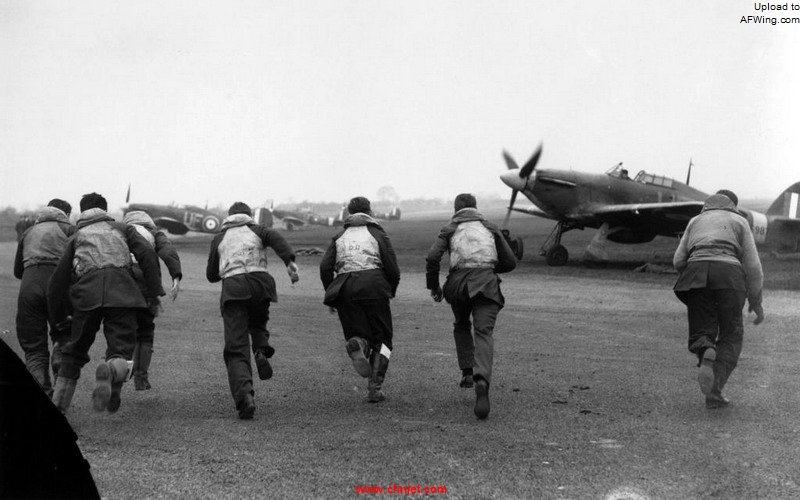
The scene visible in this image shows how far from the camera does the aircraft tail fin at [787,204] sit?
22.9 m

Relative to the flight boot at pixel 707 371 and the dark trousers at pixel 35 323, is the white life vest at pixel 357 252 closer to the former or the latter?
the dark trousers at pixel 35 323

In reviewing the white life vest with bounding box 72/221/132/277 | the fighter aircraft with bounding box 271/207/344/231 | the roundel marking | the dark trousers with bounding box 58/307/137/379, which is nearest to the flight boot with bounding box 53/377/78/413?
the dark trousers with bounding box 58/307/137/379

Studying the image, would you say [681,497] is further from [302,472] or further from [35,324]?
[35,324]

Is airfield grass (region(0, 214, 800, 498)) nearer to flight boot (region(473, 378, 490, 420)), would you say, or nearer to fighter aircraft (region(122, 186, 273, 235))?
flight boot (region(473, 378, 490, 420))

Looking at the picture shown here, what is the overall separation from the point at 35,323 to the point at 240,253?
193cm

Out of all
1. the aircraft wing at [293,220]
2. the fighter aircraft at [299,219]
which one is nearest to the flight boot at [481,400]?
the fighter aircraft at [299,219]

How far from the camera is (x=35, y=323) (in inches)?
252

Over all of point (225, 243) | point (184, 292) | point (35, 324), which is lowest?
point (184, 292)

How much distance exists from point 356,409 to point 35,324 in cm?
287

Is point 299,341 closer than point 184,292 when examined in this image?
Yes

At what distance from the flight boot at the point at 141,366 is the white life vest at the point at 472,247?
9.06ft

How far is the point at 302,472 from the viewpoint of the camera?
4.18 meters

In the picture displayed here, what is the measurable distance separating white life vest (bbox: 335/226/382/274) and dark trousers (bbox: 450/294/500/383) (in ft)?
2.66

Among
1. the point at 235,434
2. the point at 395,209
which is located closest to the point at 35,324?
the point at 235,434
